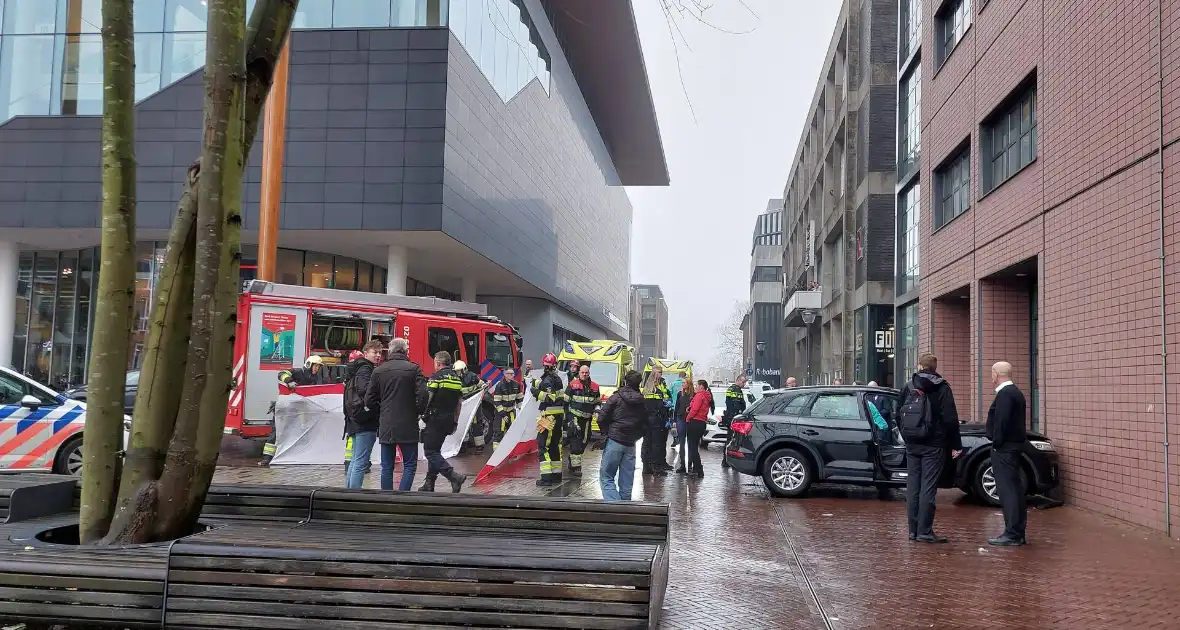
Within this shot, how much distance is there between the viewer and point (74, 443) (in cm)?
1188

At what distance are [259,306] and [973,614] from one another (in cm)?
1352

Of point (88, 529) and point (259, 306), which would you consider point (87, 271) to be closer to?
point (259, 306)

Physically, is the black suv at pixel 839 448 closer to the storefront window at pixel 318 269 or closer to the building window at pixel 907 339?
the building window at pixel 907 339

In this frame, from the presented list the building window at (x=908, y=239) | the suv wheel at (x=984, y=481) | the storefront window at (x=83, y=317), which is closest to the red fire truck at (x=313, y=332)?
the suv wheel at (x=984, y=481)

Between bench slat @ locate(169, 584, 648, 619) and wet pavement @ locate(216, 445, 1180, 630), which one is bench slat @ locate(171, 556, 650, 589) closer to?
bench slat @ locate(169, 584, 648, 619)

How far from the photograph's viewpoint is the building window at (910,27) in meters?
22.3

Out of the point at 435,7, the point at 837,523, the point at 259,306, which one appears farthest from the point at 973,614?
the point at 435,7

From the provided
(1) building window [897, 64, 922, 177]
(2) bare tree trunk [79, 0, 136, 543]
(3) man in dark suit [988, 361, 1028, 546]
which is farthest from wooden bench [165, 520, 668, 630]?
(1) building window [897, 64, 922, 177]

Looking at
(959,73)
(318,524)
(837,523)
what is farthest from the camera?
(959,73)

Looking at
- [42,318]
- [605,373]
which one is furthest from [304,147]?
[42,318]

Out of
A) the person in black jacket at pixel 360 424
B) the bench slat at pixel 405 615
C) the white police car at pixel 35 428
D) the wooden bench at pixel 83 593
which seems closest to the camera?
the bench slat at pixel 405 615

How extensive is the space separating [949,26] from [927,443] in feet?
44.1

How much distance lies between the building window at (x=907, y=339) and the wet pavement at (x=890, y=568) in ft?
38.1

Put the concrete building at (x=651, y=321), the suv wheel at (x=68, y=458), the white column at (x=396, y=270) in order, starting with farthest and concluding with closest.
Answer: the concrete building at (x=651, y=321) < the white column at (x=396, y=270) < the suv wheel at (x=68, y=458)
